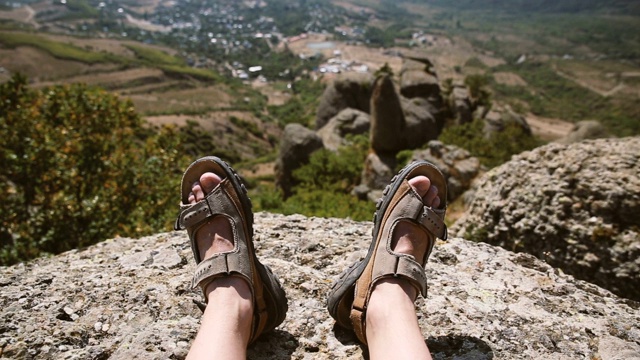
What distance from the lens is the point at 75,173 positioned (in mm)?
7863

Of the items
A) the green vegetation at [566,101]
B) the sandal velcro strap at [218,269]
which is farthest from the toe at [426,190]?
the green vegetation at [566,101]

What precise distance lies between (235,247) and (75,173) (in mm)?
6930

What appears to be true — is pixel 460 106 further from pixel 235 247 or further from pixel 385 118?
pixel 235 247

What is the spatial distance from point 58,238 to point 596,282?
8.18 m

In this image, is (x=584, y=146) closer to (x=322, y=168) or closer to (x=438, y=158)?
(x=438, y=158)

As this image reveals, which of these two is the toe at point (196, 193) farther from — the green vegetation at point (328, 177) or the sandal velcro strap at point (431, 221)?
the green vegetation at point (328, 177)

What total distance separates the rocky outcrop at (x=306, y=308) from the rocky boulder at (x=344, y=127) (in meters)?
20.7

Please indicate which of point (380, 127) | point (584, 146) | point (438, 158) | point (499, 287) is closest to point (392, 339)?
point (499, 287)

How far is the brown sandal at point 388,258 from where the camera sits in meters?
2.41

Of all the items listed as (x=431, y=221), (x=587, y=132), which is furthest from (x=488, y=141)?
(x=431, y=221)

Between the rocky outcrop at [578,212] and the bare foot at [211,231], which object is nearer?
the bare foot at [211,231]

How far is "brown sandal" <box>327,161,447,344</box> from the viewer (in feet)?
7.91

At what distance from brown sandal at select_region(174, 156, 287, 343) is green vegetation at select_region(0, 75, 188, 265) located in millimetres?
5194

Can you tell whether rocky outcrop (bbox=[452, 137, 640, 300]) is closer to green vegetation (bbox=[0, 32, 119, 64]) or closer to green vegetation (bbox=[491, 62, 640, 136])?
green vegetation (bbox=[491, 62, 640, 136])
